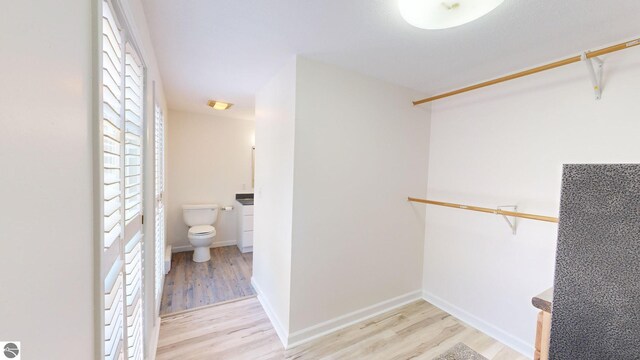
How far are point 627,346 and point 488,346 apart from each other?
2017 millimetres

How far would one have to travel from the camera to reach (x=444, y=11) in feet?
3.48

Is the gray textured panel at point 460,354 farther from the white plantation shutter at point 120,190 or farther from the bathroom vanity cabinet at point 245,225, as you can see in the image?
the bathroom vanity cabinet at point 245,225

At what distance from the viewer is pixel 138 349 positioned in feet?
4.39

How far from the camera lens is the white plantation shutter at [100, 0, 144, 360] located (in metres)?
0.80

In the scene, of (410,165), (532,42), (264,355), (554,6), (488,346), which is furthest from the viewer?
(410,165)

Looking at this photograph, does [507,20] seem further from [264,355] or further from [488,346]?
[264,355]

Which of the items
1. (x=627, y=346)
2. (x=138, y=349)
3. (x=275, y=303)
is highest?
(x=627, y=346)

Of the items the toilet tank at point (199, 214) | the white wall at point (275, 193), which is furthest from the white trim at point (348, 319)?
the toilet tank at point (199, 214)

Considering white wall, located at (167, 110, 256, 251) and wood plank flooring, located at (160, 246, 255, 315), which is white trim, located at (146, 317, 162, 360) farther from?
white wall, located at (167, 110, 256, 251)

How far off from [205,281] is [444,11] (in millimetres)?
3292

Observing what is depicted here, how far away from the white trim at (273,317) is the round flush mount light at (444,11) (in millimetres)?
2229

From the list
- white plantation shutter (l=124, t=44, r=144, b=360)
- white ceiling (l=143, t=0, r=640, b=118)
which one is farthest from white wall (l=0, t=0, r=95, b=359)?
white ceiling (l=143, t=0, r=640, b=118)

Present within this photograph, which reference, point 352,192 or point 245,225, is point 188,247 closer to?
point 245,225

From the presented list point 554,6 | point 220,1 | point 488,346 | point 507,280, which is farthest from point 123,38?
point 488,346
